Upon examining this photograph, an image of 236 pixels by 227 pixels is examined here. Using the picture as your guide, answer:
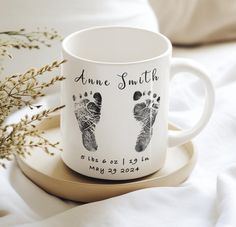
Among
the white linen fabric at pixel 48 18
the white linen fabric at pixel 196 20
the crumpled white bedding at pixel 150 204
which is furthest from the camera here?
the white linen fabric at pixel 196 20

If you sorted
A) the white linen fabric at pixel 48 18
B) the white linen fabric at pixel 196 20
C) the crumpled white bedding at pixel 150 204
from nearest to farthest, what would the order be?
1. the crumpled white bedding at pixel 150 204
2. the white linen fabric at pixel 48 18
3. the white linen fabric at pixel 196 20

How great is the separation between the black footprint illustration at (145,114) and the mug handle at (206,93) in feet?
0.15

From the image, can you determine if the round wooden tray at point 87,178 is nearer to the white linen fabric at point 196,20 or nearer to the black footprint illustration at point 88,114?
the black footprint illustration at point 88,114

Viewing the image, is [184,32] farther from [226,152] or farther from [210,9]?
[226,152]

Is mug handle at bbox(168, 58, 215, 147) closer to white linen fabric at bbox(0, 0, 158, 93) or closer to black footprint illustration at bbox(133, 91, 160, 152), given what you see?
black footprint illustration at bbox(133, 91, 160, 152)

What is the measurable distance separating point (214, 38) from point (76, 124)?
1.73 feet

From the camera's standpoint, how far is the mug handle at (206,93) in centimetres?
65

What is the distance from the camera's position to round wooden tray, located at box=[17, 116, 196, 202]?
62 cm

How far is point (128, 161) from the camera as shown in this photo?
0.63 meters

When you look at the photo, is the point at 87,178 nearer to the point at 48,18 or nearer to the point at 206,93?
the point at 206,93

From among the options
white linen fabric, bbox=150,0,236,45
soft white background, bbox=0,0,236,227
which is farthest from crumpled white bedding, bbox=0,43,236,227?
white linen fabric, bbox=150,0,236,45

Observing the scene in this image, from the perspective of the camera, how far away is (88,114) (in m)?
0.62

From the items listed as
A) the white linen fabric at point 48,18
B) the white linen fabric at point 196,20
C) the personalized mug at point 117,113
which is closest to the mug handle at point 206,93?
the personalized mug at point 117,113

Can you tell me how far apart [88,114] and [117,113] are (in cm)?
3
